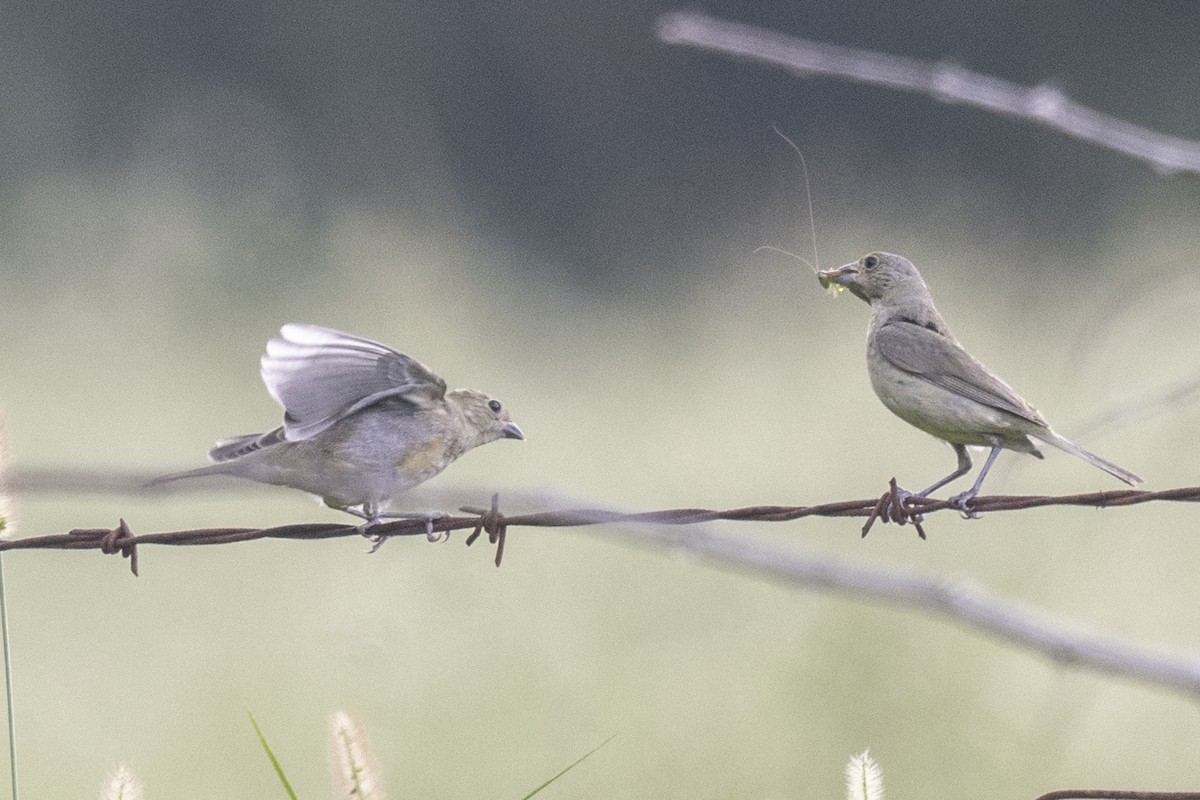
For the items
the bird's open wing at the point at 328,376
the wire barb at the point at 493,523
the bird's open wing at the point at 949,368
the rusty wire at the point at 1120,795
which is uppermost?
the bird's open wing at the point at 328,376

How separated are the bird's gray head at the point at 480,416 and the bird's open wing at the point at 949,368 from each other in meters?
1.00

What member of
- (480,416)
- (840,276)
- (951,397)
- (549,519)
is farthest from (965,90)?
(480,416)

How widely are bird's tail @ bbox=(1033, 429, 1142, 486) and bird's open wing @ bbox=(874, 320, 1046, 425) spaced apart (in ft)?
0.14

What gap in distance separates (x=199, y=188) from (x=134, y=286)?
51.2 inches

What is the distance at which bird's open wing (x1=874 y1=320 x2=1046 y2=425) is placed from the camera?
11.7 ft

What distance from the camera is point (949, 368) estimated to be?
3631 mm

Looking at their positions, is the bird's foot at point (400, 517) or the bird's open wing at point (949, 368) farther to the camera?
the bird's open wing at point (949, 368)

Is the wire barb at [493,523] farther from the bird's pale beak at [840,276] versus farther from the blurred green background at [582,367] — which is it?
the bird's pale beak at [840,276]

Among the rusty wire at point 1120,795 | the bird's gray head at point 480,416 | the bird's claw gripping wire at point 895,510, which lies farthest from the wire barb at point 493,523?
the rusty wire at point 1120,795

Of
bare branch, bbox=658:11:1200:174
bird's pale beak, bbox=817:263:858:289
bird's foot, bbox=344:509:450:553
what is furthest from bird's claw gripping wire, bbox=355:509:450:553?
bird's pale beak, bbox=817:263:858:289

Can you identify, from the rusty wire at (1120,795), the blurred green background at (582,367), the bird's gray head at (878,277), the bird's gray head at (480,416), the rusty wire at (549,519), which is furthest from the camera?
the blurred green background at (582,367)

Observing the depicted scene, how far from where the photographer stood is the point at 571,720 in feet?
19.2

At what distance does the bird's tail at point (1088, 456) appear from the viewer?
3.27 meters

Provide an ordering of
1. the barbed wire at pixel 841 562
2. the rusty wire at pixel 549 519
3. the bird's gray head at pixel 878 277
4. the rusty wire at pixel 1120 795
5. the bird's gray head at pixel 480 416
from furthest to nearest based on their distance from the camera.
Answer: the bird's gray head at pixel 878 277 → the bird's gray head at pixel 480 416 → the rusty wire at pixel 549 519 → the barbed wire at pixel 841 562 → the rusty wire at pixel 1120 795
